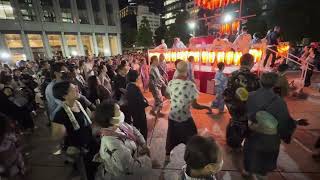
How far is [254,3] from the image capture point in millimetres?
30297

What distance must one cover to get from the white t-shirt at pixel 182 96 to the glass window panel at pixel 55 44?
1439 inches

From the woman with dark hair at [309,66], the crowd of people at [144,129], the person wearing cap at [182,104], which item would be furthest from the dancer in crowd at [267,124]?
the woman with dark hair at [309,66]

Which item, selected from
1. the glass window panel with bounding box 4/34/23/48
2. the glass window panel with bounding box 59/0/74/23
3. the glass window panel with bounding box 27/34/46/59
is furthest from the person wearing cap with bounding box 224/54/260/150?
the glass window panel with bounding box 59/0/74/23

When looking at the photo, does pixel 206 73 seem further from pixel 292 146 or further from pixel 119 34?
pixel 119 34

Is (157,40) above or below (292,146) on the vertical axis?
above

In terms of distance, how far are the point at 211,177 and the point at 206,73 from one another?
7.92 m

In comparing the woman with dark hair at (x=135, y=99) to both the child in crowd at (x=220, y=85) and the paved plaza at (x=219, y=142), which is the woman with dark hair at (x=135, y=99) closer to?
the paved plaza at (x=219, y=142)

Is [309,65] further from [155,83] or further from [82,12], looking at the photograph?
[82,12]

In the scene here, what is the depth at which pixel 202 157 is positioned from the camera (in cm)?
156

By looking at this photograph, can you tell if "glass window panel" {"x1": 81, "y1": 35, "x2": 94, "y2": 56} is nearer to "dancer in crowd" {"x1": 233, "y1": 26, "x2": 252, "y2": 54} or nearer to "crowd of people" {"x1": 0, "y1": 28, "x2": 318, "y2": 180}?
"dancer in crowd" {"x1": 233, "y1": 26, "x2": 252, "y2": 54}

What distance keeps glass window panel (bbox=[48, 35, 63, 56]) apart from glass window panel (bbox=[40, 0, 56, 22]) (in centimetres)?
300

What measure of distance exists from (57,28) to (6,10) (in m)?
7.57

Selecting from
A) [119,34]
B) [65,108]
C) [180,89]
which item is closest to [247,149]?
[180,89]

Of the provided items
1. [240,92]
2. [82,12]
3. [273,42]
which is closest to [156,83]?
[240,92]
